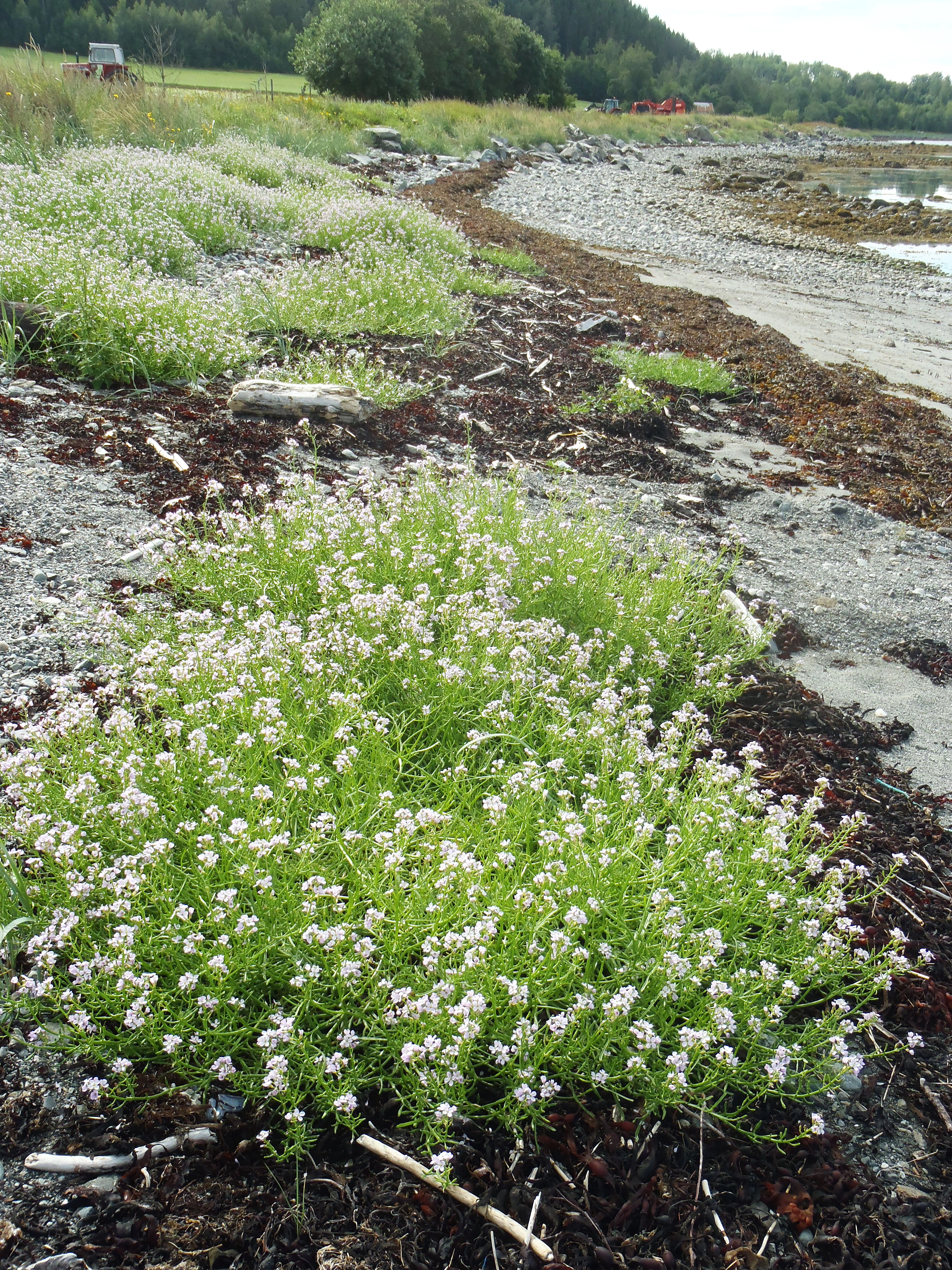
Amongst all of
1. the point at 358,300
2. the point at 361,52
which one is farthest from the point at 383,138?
the point at 358,300

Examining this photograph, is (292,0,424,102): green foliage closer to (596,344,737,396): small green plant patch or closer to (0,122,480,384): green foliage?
(0,122,480,384): green foliage

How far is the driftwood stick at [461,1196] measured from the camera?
244 centimetres

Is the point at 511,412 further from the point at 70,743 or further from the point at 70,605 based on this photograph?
the point at 70,743

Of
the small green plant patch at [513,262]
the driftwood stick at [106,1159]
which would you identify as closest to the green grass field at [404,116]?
the small green plant patch at [513,262]

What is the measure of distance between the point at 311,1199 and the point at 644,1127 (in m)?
1.19

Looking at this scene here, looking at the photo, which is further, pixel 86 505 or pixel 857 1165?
pixel 86 505

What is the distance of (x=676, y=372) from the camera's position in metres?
11.5

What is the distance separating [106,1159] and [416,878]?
1.38 m

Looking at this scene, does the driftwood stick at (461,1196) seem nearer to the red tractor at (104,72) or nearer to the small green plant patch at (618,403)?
the small green plant patch at (618,403)

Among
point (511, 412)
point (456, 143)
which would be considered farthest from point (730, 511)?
point (456, 143)

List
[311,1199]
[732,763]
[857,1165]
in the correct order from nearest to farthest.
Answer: [311,1199]
[857,1165]
[732,763]

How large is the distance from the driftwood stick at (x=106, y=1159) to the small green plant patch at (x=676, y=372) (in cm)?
1052

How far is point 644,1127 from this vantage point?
289cm

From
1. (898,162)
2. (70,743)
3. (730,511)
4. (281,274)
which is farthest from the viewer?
(898,162)
